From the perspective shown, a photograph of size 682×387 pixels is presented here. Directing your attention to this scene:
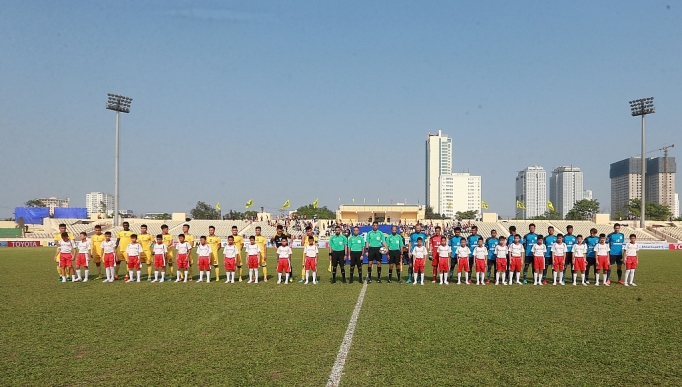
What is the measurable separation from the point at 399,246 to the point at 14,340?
985cm

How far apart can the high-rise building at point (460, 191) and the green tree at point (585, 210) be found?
296 feet

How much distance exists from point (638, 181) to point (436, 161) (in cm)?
6594

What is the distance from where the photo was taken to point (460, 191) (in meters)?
181

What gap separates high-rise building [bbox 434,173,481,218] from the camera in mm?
180250

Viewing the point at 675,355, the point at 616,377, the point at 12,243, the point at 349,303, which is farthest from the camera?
the point at 12,243

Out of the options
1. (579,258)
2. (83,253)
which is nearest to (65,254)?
(83,253)

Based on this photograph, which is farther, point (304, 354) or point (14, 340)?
point (14, 340)

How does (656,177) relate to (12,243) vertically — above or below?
above

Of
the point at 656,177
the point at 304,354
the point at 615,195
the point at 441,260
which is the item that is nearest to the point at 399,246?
the point at 441,260

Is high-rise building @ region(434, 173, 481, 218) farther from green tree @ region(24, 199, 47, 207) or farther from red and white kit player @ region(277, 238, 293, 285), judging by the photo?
red and white kit player @ region(277, 238, 293, 285)

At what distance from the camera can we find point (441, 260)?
14602 mm

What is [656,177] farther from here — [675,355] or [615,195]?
[675,355]

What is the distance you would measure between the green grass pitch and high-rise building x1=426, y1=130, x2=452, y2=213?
573 feet

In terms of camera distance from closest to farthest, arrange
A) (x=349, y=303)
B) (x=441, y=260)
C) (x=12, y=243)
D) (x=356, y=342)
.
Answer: (x=356, y=342) → (x=349, y=303) → (x=441, y=260) → (x=12, y=243)
